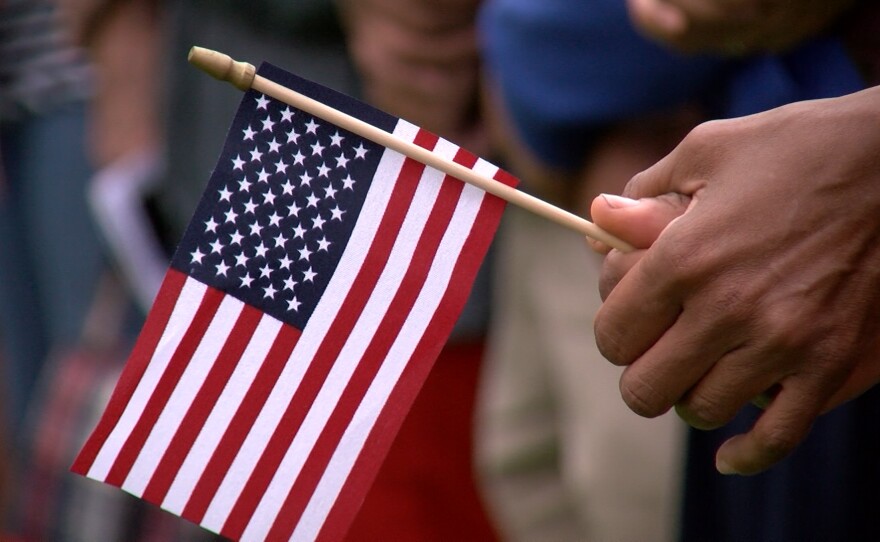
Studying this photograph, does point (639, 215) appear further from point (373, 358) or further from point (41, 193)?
point (41, 193)

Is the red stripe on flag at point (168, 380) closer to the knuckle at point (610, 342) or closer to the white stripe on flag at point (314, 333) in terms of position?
the white stripe on flag at point (314, 333)

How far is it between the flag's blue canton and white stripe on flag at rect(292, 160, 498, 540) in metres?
0.09

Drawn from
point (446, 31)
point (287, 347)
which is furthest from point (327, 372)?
point (446, 31)

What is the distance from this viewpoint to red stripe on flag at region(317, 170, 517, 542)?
1.13m

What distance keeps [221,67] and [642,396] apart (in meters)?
0.46

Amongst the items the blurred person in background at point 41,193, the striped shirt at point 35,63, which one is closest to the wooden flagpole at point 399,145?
the blurred person in background at point 41,193

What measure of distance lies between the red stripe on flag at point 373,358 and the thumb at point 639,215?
146mm

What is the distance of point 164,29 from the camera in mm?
2678

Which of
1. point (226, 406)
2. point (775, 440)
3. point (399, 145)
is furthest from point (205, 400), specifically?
point (775, 440)

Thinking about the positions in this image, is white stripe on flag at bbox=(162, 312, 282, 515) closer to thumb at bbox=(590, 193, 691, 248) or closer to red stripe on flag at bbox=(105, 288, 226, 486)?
red stripe on flag at bbox=(105, 288, 226, 486)

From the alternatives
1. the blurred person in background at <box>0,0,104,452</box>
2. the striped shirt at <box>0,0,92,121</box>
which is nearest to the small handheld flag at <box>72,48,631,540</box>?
the blurred person in background at <box>0,0,104,452</box>

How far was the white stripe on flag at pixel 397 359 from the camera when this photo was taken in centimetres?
113

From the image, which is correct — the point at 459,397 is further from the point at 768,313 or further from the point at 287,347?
the point at 768,313

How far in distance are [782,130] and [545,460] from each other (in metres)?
1.43
